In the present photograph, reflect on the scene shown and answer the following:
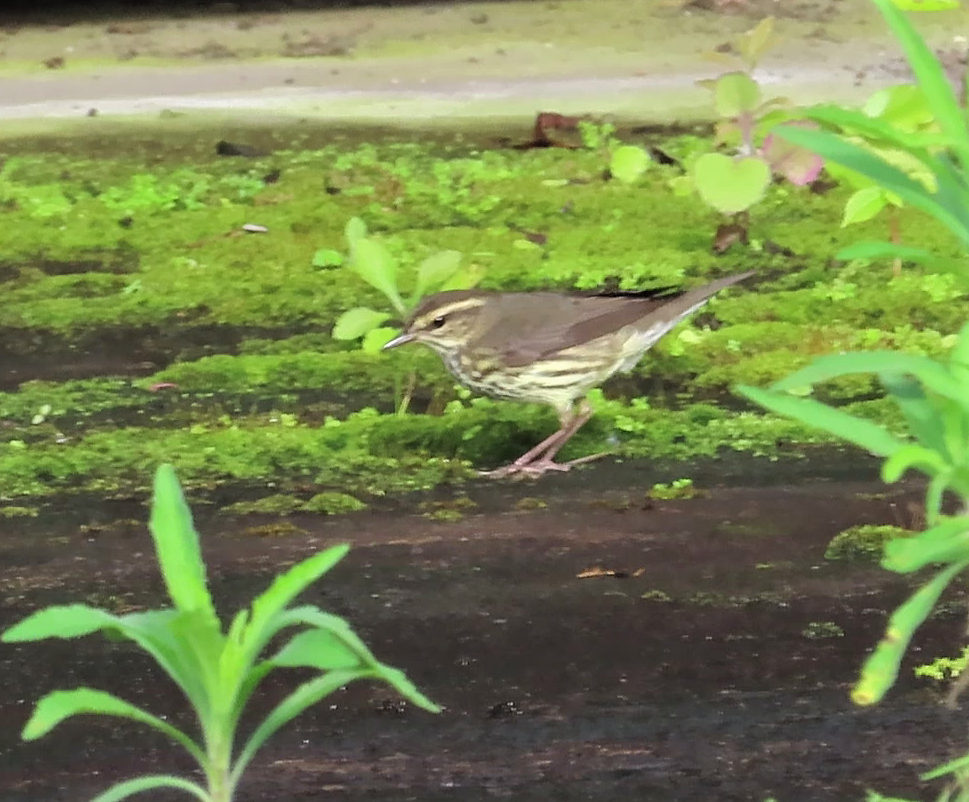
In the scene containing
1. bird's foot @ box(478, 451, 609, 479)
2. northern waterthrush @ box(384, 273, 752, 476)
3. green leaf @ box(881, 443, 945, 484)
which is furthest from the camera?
northern waterthrush @ box(384, 273, 752, 476)

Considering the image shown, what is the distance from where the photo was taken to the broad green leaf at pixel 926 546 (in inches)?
45.1

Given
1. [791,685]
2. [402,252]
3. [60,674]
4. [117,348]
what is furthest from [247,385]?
[791,685]

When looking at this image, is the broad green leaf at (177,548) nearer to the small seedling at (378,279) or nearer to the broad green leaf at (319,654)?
the broad green leaf at (319,654)

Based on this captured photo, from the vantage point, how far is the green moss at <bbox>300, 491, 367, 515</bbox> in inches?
86.9

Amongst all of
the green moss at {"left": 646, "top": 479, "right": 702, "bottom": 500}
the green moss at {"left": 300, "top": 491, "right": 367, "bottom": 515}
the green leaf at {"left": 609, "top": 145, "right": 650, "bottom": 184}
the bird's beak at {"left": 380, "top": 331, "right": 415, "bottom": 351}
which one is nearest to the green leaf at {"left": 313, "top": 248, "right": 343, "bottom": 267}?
the bird's beak at {"left": 380, "top": 331, "right": 415, "bottom": 351}

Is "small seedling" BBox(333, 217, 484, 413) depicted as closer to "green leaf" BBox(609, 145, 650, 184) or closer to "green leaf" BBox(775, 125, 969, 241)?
"green leaf" BBox(609, 145, 650, 184)

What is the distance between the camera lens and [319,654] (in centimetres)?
115

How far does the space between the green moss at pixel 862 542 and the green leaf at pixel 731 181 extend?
1.24 m

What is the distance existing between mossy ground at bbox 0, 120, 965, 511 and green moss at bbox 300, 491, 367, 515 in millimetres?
25

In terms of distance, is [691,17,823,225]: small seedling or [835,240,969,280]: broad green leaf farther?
[691,17,823,225]: small seedling

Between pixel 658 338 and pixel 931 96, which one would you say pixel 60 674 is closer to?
pixel 931 96

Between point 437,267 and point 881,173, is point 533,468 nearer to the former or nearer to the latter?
point 437,267

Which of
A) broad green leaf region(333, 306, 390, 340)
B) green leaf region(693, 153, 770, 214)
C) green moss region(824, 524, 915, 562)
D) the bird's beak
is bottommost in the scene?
green moss region(824, 524, 915, 562)

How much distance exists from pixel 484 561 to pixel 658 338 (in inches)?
42.5
